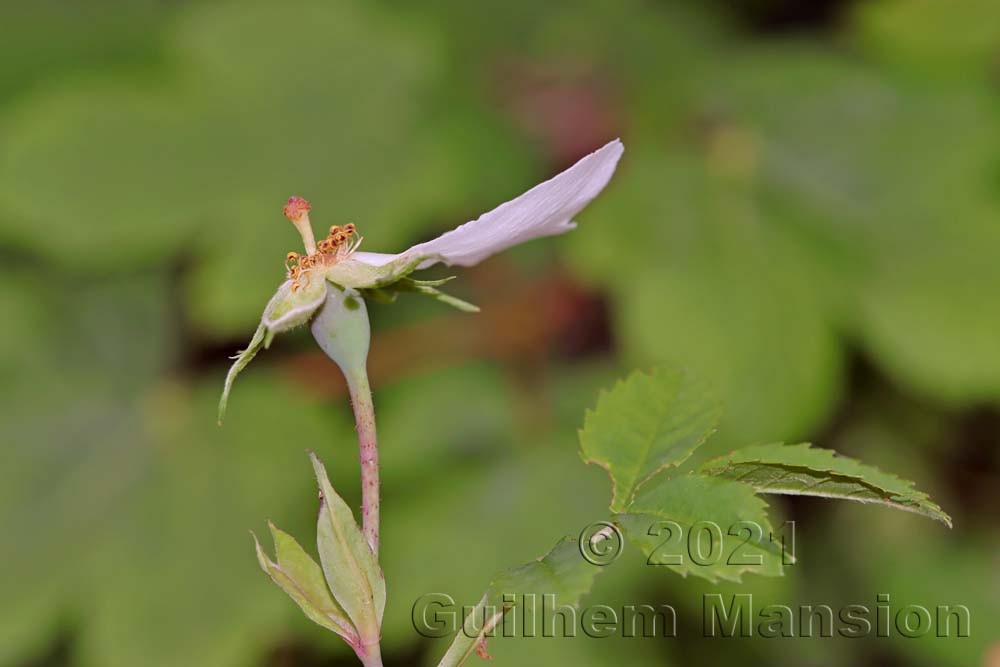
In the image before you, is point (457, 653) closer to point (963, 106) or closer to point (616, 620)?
point (616, 620)

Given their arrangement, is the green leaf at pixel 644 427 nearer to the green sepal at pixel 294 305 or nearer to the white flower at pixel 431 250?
the white flower at pixel 431 250

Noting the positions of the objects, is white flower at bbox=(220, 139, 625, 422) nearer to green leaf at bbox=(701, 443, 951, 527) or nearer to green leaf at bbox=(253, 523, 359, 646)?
green leaf at bbox=(253, 523, 359, 646)

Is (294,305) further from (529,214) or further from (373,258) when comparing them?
(529,214)

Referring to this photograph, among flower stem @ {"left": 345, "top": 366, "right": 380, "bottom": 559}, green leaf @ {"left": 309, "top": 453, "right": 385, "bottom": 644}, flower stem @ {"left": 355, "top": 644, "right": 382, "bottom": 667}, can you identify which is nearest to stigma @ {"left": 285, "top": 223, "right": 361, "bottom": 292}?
flower stem @ {"left": 345, "top": 366, "right": 380, "bottom": 559}

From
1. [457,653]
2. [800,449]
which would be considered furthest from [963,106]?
[457,653]

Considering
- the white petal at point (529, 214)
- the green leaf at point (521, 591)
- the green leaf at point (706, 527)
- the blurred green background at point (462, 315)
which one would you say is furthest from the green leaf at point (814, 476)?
the blurred green background at point (462, 315)

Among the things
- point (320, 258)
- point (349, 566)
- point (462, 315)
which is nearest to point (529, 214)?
point (320, 258)

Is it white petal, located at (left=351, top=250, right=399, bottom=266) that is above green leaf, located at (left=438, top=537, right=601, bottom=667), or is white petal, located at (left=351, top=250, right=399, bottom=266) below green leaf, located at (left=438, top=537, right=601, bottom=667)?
above
